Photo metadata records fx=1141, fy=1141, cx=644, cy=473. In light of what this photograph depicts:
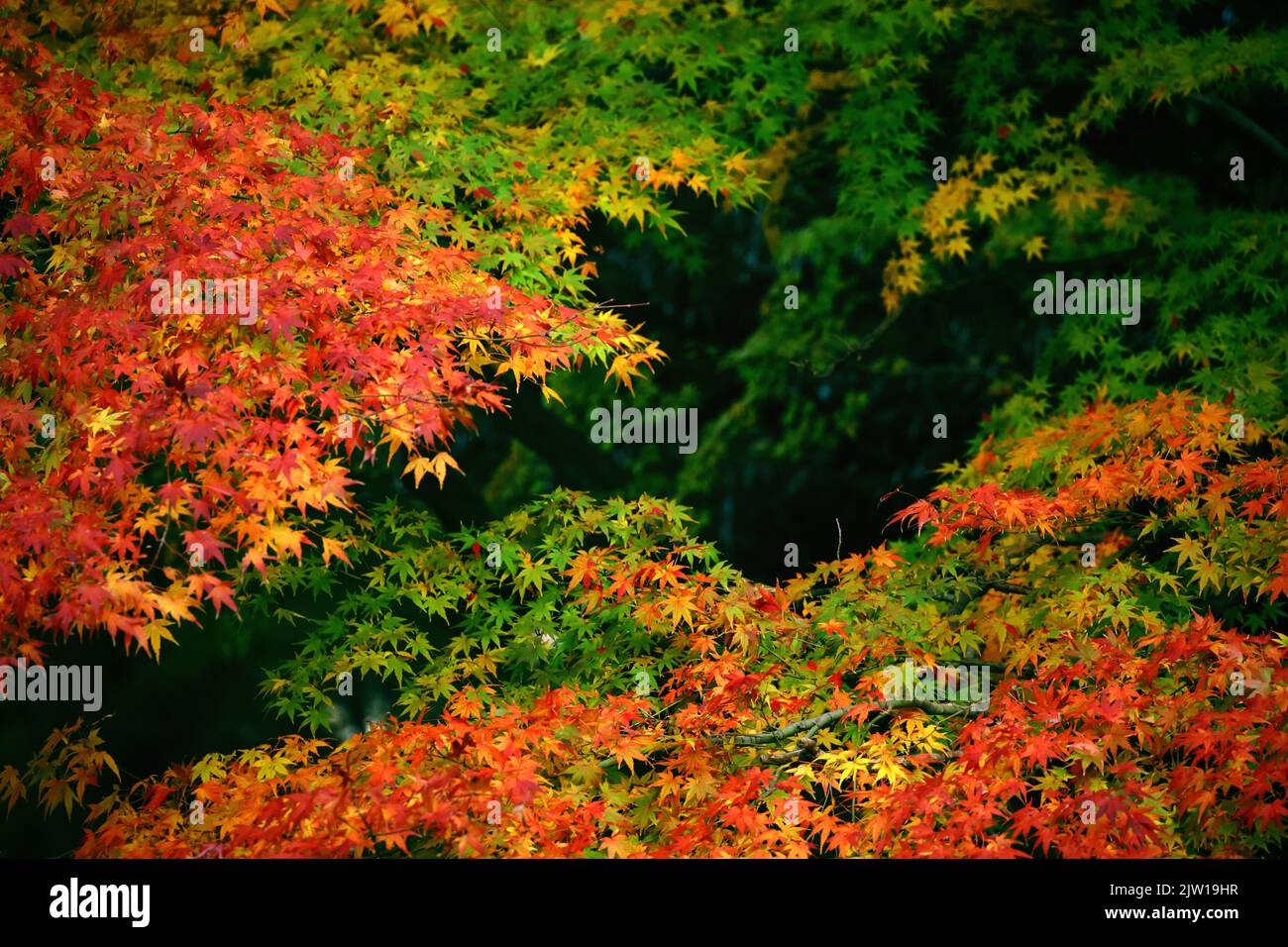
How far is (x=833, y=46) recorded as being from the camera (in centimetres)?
734

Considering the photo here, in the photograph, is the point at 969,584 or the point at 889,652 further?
the point at 969,584

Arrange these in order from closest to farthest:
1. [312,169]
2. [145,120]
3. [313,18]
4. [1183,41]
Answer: [145,120] → [312,169] → [313,18] → [1183,41]

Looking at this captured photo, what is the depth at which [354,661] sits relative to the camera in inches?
215

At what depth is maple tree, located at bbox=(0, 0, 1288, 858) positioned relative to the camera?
414 cm

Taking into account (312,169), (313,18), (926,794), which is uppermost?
(313,18)

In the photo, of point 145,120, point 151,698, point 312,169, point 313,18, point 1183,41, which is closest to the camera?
point 145,120

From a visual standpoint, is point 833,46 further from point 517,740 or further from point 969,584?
point 517,740

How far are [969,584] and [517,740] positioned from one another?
7.95 ft

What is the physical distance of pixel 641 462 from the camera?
707 centimetres

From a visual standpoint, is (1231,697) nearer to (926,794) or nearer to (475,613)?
(926,794)

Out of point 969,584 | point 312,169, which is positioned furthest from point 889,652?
point 312,169

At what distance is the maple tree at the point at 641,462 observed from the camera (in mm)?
4141

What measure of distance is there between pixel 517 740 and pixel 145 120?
10.3 ft

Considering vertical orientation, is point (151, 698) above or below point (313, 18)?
below
